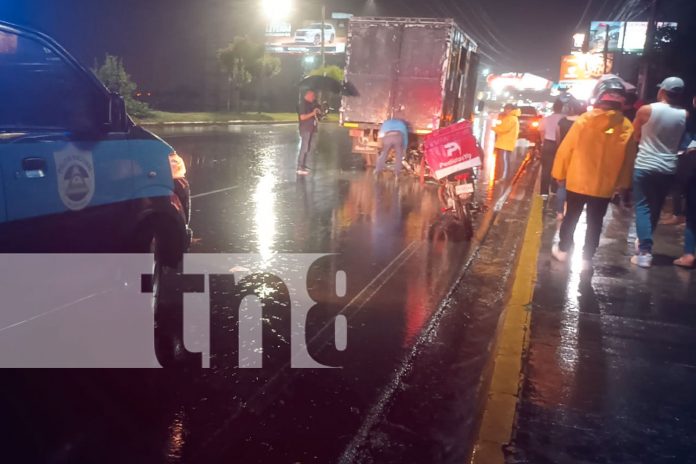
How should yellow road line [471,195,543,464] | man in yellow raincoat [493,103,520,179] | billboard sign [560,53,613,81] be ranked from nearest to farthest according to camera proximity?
1. yellow road line [471,195,543,464]
2. man in yellow raincoat [493,103,520,179]
3. billboard sign [560,53,613,81]

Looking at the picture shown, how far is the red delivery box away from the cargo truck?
20.5 feet

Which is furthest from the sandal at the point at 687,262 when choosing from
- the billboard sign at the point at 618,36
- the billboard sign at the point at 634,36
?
the billboard sign at the point at 634,36

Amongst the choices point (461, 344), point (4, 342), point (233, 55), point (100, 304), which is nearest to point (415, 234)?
point (461, 344)

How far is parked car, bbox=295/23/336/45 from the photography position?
65812mm

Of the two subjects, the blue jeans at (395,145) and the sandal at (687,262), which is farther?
the blue jeans at (395,145)

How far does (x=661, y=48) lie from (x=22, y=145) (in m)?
24.2

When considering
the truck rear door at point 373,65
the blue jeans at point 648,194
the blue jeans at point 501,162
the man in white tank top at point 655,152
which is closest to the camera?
the man in white tank top at point 655,152

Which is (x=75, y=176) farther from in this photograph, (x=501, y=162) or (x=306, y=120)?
(x=501, y=162)

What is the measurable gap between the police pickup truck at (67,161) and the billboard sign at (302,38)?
205ft

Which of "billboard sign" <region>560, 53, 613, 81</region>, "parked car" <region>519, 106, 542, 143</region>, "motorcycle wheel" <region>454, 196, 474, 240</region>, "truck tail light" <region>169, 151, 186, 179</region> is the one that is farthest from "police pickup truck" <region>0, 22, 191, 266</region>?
"billboard sign" <region>560, 53, 613, 81</region>

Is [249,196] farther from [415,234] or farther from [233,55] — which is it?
[233,55]

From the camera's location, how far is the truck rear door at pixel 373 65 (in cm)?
1507

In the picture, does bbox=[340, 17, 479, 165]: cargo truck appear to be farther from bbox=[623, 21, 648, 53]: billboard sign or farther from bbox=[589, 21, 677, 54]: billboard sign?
bbox=[623, 21, 648, 53]: billboard sign

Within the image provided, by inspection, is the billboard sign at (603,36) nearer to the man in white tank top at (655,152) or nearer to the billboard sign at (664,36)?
the billboard sign at (664,36)
